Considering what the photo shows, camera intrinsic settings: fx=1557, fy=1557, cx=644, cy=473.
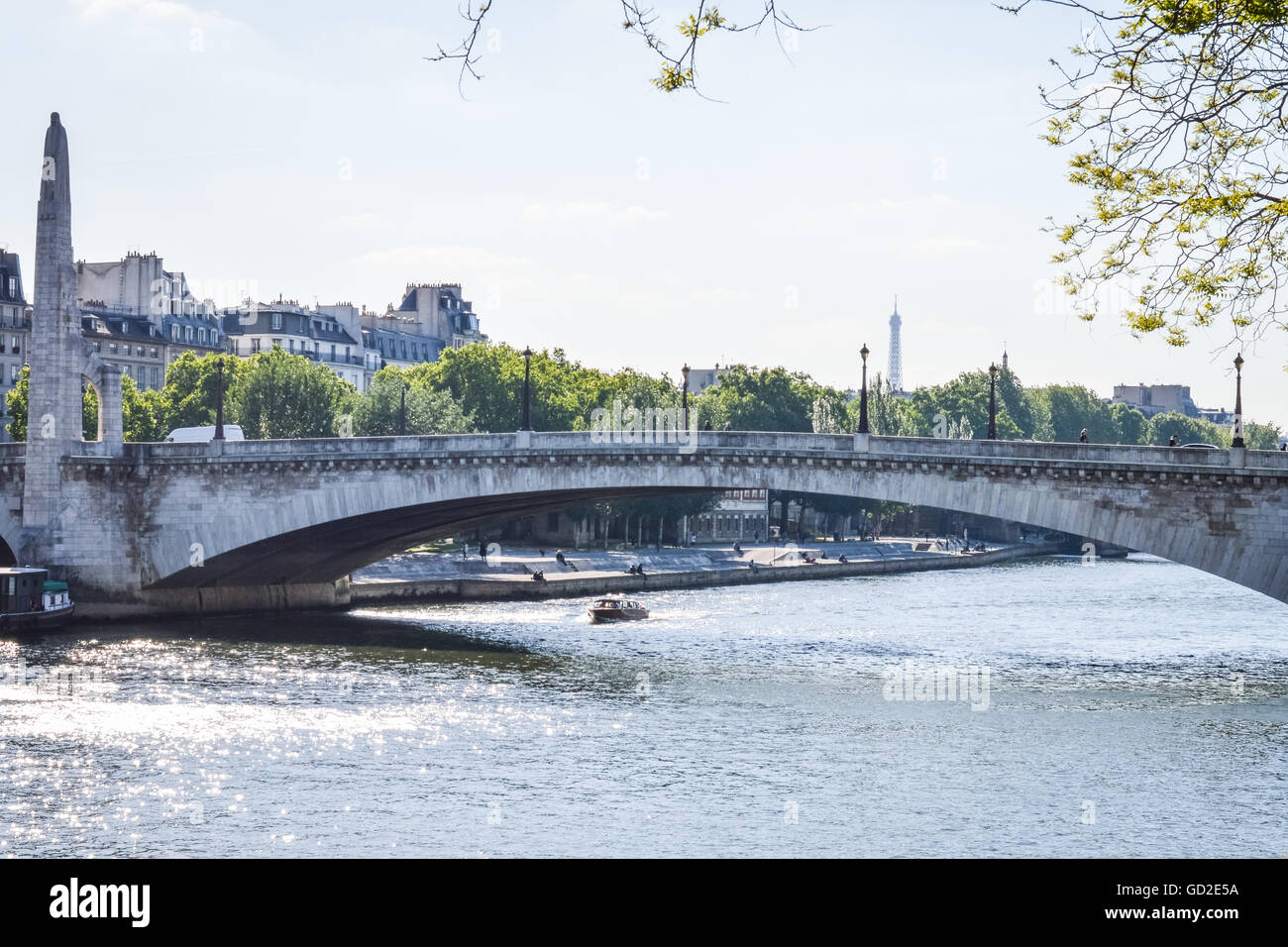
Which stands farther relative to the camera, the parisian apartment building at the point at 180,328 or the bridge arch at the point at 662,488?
the parisian apartment building at the point at 180,328

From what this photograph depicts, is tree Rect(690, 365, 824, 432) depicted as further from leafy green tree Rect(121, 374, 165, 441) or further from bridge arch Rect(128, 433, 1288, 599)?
bridge arch Rect(128, 433, 1288, 599)

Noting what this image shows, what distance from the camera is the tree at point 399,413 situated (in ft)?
256

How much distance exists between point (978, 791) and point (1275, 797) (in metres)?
4.89

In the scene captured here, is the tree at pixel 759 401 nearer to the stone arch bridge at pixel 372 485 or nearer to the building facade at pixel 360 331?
the building facade at pixel 360 331

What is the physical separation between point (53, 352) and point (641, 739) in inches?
1128

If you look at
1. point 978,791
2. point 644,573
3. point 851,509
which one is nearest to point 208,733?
point 978,791

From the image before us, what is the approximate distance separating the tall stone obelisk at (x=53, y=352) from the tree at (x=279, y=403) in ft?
85.9

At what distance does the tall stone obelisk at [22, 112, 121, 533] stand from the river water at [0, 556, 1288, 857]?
5.32 m

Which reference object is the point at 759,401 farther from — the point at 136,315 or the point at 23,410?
the point at 23,410

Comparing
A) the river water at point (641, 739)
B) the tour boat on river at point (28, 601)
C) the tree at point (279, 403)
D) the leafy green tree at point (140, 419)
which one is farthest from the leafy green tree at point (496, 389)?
the tour boat on river at point (28, 601)

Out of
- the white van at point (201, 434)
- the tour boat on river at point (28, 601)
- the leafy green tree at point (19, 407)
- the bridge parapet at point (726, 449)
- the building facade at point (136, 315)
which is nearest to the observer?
the bridge parapet at point (726, 449)

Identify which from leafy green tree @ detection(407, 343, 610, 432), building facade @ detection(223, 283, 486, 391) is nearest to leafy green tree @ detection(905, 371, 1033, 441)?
building facade @ detection(223, 283, 486, 391)
